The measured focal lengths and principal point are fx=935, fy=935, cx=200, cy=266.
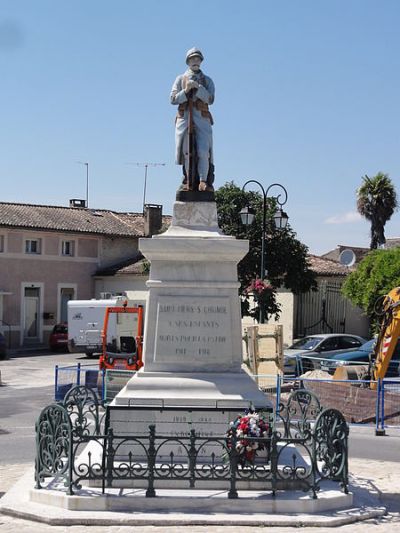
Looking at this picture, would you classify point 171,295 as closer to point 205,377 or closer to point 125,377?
point 205,377

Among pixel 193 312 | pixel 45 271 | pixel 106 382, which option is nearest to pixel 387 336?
pixel 106 382

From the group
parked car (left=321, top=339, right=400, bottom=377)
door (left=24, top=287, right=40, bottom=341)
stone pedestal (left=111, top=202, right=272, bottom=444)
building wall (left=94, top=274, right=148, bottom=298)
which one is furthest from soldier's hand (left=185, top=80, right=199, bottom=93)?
building wall (left=94, top=274, right=148, bottom=298)

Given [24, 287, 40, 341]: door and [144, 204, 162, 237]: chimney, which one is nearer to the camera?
[24, 287, 40, 341]: door

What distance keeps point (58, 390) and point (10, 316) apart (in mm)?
22799

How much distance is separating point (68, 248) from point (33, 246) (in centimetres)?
231

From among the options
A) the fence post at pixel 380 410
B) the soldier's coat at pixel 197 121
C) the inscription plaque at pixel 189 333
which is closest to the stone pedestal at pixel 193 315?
the inscription plaque at pixel 189 333

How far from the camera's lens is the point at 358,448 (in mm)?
14945

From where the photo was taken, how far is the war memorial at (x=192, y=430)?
9383mm

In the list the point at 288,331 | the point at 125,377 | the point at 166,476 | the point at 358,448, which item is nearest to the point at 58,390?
the point at 125,377

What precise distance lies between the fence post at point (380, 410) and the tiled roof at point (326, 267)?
1045 inches

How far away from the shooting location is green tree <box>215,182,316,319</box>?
3831 cm

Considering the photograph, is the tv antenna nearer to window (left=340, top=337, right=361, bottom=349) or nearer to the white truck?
the white truck

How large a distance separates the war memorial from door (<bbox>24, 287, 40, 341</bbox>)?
105 ft

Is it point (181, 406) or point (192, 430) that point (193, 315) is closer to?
point (181, 406)
